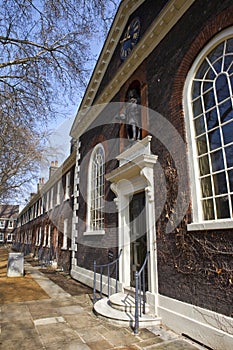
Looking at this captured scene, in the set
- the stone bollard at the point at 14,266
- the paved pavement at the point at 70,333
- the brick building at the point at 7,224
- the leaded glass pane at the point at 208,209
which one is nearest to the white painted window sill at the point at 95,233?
the paved pavement at the point at 70,333

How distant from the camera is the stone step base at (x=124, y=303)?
5.03m

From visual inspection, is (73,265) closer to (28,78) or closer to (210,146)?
(28,78)

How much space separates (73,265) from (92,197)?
3296 millimetres

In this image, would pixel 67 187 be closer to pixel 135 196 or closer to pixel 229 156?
pixel 135 196

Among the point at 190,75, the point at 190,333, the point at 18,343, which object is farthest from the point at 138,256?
the point at 190,75

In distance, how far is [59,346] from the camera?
3732mm

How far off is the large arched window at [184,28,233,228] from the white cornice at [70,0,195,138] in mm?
1620

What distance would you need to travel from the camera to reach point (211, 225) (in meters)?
3.87

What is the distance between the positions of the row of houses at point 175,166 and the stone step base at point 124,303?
14.8 inches

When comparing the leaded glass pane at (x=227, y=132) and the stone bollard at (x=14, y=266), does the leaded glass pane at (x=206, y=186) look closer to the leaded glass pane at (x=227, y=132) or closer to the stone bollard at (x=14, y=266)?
the leaded glass pane at (x=227, y=132)

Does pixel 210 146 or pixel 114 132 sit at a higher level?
pixel 114 132

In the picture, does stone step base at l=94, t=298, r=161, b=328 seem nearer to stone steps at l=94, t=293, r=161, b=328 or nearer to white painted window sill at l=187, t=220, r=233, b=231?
stone steps at l=94, t=293, r=161, b=328

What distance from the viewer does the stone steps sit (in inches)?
180

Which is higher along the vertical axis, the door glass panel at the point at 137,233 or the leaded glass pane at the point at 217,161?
the leaded glass pane at the point at 217,161
